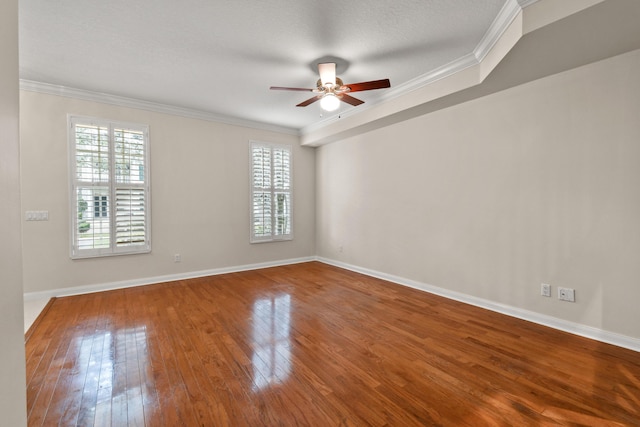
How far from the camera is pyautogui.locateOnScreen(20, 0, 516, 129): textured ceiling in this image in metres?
2.38

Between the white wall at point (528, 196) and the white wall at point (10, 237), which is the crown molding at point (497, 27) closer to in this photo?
the white wall at point (528, 196)

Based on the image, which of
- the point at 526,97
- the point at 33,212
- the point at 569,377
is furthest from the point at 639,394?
the point at 33,212

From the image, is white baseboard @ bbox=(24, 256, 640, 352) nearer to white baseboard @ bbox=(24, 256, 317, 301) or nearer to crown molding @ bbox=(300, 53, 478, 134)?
white baseboard @ bbox=(24, 256, 317, 301)

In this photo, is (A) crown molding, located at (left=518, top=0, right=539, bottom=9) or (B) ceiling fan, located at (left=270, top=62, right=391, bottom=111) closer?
(A) crown molding, located at (left=518, top=0, right=539, bottom=9)

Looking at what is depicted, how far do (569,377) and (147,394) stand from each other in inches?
117

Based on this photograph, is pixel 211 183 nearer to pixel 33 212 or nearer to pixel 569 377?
pixel 33 212

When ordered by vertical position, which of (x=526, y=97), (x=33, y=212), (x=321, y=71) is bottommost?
(x=33, y=212)

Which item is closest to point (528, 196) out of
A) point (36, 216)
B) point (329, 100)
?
point (329, 100)

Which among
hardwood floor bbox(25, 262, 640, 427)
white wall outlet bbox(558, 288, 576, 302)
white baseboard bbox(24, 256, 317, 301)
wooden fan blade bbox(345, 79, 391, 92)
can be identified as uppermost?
wooden fan blade bbox(345, 79, 391, 92)

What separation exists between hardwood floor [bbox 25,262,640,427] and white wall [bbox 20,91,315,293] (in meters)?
0.76

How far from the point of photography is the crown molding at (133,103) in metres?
3.76

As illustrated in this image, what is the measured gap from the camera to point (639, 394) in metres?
1.89

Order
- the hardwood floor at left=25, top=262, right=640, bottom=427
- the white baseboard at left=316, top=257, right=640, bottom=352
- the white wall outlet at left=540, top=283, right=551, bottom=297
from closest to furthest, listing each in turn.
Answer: the hardwood floor at left=25, top=262, right=640, bottom=427 < the white baseboard at left=316, top=257, right=640, bottom=352 < the white wall outlet at left=540, top=283, right=551, bottom=297

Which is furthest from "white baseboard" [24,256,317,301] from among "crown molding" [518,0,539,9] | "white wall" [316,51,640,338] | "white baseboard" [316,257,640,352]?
"crown molding" [518,0,539,9]
